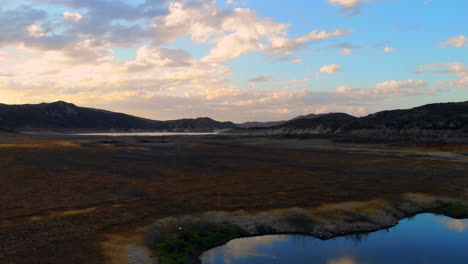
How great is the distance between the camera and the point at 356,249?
51.6ft

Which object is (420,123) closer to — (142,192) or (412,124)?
(412,124)

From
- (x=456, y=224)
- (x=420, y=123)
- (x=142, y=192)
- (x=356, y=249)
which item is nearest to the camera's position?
(x=356, y=249)

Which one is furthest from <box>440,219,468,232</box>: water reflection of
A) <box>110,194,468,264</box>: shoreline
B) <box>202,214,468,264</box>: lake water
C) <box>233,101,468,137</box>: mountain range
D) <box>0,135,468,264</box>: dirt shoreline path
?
<box>233,101,468,137</box>: mountain range

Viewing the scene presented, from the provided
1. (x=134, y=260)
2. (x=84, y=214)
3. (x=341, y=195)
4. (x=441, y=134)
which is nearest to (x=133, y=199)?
(x=84, y=214)

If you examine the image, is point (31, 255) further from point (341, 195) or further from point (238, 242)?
point (341, 195)

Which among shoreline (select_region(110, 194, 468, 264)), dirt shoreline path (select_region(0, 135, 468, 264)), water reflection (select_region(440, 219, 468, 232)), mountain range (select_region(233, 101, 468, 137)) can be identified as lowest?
water reflection (select_region(440, 219, 468, 232))

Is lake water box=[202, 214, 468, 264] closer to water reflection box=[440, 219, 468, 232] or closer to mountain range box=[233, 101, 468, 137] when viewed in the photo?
water reflection box=[440, 219, 468, 232]

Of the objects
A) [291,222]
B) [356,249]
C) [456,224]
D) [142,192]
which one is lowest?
[456,224]

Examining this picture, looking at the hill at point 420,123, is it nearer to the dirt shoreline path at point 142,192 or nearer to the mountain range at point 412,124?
the mountain range at point 412,124

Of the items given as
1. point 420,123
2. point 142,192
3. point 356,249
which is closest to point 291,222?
point 356,249

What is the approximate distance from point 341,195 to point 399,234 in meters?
6.80

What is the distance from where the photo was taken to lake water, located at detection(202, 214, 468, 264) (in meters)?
14.4

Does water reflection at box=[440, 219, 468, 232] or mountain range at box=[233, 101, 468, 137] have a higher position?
mountain range at box=[233, 101, 468, 137]

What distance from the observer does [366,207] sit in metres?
21.5
